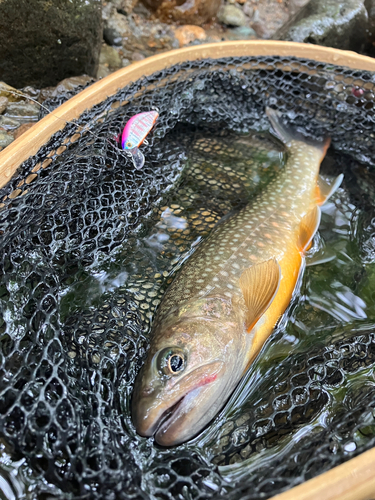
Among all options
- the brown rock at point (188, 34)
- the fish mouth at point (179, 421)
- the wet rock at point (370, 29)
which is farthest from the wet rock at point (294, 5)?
the fish mouth at point (179, 421)

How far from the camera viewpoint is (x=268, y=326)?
7.60 feet

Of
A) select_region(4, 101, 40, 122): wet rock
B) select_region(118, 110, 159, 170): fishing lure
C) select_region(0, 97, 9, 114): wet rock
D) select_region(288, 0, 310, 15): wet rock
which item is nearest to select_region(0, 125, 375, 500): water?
select_region(118, 110, 159, 170): fishing lure

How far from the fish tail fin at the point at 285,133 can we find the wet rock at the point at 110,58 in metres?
2.95

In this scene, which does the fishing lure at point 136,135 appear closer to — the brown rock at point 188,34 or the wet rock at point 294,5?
the brown rock at point 188,34

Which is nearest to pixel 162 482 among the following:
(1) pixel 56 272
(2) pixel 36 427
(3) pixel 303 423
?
(2) pixel 36 427

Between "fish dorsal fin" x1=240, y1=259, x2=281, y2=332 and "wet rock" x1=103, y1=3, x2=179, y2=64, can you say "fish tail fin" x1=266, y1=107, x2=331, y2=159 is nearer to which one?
"fish dorsal fin" x1=240, y1=259, x2=281, y2=332

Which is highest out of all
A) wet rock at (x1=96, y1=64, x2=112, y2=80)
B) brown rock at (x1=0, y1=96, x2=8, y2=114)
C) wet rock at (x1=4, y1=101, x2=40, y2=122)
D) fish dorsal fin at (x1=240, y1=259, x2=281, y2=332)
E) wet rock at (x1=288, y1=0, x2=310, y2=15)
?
wet rock at (x1=288, y1=0, x2=310, y2=15)

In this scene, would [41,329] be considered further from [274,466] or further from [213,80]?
[213,80]

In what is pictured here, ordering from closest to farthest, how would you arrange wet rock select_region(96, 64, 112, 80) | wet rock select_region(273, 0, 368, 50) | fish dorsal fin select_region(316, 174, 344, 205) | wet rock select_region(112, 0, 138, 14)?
fish dorsal fin select_region(316, 174, 344, 205), wet rock select_region(273, 0, 368, 50), wet rock select_region(96, 64, 112, 80), wet rock select_region(112, 0, 138, 14)

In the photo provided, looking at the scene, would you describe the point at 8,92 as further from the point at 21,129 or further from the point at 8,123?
the point at 21,129

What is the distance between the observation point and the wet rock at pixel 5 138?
3060 millimetres

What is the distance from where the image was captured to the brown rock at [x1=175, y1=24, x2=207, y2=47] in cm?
631

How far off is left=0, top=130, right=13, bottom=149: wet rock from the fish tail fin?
237cm

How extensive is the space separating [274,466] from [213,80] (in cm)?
300
